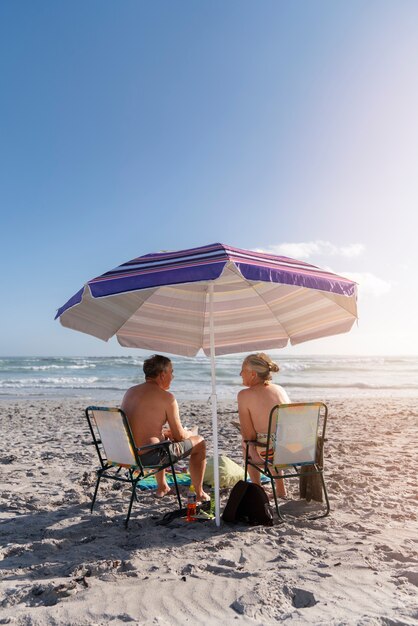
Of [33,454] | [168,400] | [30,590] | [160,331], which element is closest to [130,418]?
[168,400]

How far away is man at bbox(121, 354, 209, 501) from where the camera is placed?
4254 millimetres

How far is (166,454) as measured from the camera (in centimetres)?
421

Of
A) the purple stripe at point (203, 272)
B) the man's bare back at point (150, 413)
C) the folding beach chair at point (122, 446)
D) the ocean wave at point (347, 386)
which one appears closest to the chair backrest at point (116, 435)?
the folding beach chair at point (122, 446)

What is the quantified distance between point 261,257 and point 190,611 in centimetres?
219

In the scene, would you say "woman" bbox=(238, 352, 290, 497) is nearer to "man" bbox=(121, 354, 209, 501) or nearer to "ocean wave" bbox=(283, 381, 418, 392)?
"man" bbox=(121, 354, 209, 501)

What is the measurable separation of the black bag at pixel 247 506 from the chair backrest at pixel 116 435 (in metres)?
0.83

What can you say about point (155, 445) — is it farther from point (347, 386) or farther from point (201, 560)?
point (347, 386)

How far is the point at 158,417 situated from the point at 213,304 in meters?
1.19

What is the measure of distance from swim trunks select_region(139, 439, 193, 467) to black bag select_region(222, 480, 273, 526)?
0.58 metres

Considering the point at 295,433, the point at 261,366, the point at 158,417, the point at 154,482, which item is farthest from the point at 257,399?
the point at 154,482

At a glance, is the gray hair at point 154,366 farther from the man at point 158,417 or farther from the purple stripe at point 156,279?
the purple stripe at point 156,279

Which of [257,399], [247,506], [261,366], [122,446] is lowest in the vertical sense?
[247,506]

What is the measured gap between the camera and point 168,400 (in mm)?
4309

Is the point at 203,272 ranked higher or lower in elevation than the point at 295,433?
higher
